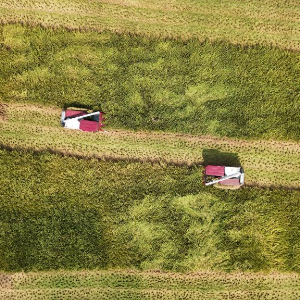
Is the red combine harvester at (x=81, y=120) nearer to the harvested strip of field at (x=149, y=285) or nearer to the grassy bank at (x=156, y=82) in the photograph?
the grassy bank at (x=156, y=82)

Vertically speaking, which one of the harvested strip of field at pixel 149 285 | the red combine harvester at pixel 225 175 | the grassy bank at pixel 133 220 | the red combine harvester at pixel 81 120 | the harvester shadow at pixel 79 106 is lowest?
the harvested strip of field at pixel 149 285

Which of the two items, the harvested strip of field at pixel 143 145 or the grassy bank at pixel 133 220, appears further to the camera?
the harvested strip of field at pixel 143 145

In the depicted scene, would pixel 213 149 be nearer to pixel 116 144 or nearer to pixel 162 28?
pixel 116 144

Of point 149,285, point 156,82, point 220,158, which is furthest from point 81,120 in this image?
point 149,285

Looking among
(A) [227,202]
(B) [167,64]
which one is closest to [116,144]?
(B) [167,64]

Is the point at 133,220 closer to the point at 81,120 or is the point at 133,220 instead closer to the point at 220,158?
the point at 220,158

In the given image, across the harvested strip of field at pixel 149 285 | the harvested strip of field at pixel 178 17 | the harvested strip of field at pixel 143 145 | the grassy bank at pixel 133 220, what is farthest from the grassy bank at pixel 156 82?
the harvested strip of field at pixel 149 285

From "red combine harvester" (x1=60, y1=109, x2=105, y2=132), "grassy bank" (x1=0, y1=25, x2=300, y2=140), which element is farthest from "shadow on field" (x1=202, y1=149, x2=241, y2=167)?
"red combine harvester" (x1=60, y1=109, x2=105, y2=132)

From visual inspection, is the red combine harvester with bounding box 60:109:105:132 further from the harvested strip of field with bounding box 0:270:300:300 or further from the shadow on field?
the harvested strip of field with bounding box 0:270:300:300
